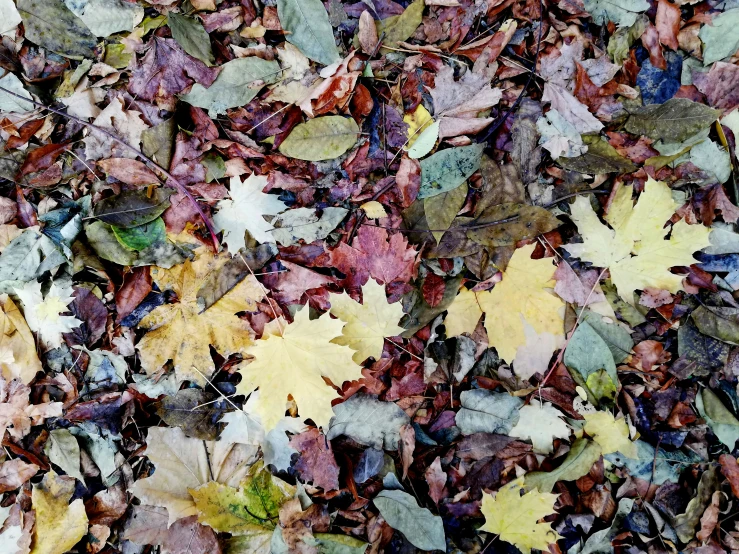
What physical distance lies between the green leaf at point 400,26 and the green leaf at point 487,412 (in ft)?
4.89

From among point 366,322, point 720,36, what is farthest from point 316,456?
point 720,36

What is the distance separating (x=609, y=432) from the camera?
1952 millimetres

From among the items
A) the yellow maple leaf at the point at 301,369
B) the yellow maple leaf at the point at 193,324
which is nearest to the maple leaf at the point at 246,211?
the yellow maple leaf at the point at 193,324

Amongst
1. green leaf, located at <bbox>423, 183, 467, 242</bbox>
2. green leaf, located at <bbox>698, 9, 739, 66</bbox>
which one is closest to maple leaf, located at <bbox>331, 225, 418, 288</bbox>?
green leaf, located at <bbox>423, 183, 467, 242</bbox>

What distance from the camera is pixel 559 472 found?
1917 mm

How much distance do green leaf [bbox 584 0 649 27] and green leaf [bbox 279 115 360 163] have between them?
3.60 feet

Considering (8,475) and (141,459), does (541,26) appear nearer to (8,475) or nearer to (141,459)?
(141,459)

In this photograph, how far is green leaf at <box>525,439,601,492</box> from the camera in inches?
75.5

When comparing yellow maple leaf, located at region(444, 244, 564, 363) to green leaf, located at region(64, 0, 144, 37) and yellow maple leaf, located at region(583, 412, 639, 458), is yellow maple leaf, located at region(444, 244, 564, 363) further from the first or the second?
green leaf, located at region(64, 0, 144, 37)

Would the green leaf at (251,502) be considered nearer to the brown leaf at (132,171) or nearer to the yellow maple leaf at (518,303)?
the yellow maple leaf at (518,303)

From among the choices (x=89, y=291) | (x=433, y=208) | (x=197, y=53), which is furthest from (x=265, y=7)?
(x=89, y=291)

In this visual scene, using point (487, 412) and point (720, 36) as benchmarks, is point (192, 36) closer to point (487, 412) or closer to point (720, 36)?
point (487, 412)

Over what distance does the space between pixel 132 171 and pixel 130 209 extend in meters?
0.16

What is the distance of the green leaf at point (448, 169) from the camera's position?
1939 millimetres
